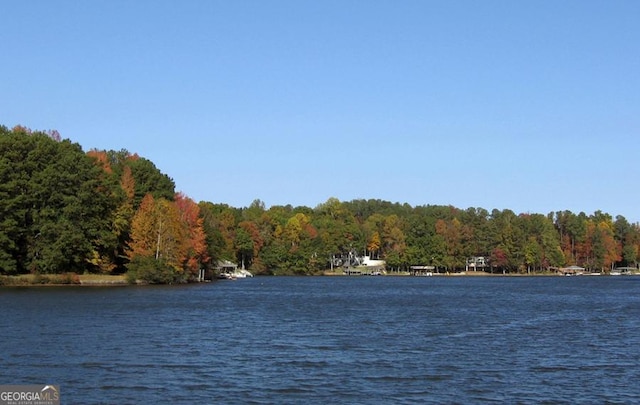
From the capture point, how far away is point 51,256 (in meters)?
84.6

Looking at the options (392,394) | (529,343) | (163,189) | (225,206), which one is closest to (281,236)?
(225,206)

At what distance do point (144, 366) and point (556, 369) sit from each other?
57.6 feet

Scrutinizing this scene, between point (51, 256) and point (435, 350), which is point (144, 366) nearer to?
point (435, 350)

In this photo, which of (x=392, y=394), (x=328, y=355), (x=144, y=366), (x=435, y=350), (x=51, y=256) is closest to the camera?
(x=392, y=394)

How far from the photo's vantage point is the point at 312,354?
3500 centimetres

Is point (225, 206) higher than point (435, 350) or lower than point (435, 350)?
higher

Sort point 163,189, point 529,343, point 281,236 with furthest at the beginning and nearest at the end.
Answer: point 281,236 → point 163,189 → point 529,343

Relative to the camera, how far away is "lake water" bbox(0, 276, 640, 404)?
26.2 meters

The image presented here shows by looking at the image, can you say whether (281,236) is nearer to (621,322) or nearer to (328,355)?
(621,322)

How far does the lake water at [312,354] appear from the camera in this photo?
26.2m

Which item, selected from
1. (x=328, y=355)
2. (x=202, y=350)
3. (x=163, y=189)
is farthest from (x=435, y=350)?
(x=163, y=189)

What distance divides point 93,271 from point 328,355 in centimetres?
6929

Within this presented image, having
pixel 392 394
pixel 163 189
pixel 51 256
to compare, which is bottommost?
pixel 392 394

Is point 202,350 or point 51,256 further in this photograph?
point 51,256
